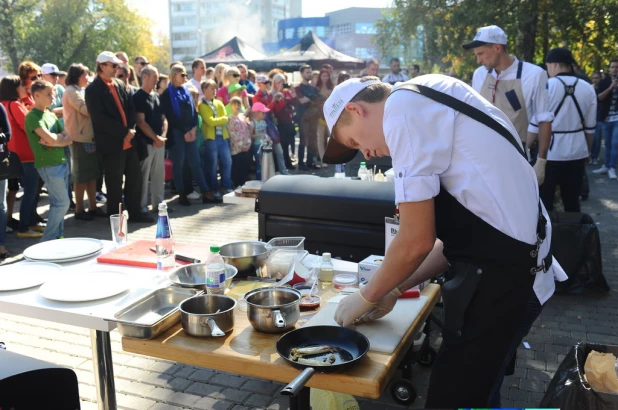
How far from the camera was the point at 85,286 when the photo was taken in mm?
2389

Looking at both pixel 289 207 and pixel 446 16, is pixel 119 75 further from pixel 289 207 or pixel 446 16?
pixel 446 16

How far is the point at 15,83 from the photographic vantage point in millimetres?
6152

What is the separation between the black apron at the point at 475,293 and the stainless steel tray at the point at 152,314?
993 mm

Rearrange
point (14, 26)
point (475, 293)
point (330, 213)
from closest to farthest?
1. point (475, 293)
2. point (330, 213)
3. point (14, 26)

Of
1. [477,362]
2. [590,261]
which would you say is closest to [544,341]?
[590,261]

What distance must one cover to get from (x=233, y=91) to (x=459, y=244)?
8.62 meters

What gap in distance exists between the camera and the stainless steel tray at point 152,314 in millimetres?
1926

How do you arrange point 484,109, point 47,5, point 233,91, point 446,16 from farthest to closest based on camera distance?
point 47,5 < point 446,16 < point 233,91 < point 484,109

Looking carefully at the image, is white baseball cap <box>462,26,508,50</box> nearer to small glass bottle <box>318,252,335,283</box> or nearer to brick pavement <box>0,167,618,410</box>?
brick pavement <box>0,167,618,410</box>

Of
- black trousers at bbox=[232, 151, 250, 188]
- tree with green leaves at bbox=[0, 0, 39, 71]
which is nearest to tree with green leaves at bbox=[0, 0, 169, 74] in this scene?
tree with green leaves at bbox=[0, 0, 39, 71]

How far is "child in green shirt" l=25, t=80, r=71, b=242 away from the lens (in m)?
5.83

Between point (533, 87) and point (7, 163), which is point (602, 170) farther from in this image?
point (7, 163)

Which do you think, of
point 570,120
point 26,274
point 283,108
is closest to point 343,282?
point 26,274

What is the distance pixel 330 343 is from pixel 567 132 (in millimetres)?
4656
